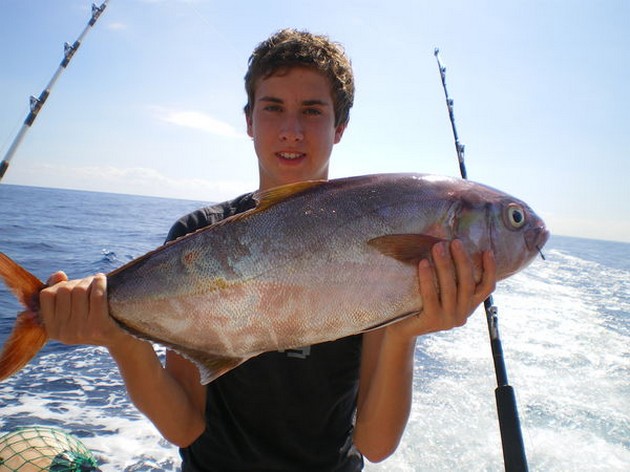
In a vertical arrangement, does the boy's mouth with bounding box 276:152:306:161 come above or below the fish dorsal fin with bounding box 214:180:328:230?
above

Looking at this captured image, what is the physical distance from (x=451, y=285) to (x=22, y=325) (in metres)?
1.86

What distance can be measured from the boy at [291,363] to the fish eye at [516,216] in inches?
8.3

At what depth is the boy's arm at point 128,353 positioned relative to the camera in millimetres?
1957

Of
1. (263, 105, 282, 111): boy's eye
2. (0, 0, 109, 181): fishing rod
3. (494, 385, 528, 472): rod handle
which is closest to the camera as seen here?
(494, 385, 528, 472): rod handle

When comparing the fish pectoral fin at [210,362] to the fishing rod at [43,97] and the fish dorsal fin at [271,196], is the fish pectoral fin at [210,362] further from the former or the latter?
the fishing rod at [43,97]

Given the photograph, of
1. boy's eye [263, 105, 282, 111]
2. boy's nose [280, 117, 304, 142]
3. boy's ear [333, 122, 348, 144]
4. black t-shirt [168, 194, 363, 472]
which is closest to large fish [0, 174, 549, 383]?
black t-shirt [168, 194, 363, 472]

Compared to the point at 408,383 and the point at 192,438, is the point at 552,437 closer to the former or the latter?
the point at 408,383

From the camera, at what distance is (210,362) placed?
1960 mm

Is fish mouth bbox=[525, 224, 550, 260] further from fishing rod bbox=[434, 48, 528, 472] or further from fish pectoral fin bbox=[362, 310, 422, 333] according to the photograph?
fishing rod bbox=[434, 48, 528, 472]

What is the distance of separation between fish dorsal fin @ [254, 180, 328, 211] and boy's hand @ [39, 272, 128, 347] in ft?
2.54

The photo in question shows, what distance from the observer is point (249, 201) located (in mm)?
2896

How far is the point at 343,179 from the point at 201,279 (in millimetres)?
767

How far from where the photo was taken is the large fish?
1.88 meters

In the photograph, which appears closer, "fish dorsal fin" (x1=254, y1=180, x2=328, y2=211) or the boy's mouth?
"fish dorsal fin" (x1=254, y1=180, x2=328, y2=211)
